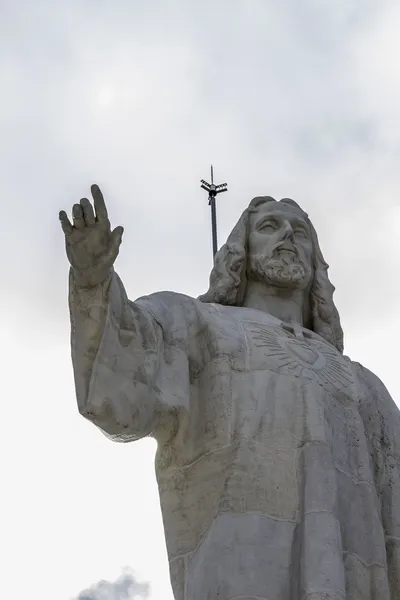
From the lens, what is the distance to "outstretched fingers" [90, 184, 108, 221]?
9.51 meters

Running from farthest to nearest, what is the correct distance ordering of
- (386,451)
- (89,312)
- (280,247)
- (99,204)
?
(280,247)
(386,451)
(89,312)
(99,204)

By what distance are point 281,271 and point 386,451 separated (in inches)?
64.4

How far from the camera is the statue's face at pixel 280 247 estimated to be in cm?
1227

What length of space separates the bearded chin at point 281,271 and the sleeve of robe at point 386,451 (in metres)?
0.83

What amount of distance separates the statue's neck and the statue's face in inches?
2.8

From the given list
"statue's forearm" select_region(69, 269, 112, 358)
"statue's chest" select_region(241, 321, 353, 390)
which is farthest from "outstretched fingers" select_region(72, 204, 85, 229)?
"statue's chest" select_region(241, 321, 353, 390)

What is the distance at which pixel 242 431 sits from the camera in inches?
420

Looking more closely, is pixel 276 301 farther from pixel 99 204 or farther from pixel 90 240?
pixel 99 204

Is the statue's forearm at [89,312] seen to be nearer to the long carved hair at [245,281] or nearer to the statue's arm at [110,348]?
the statue's arm at [110,348]

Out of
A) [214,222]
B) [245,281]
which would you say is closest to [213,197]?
[214,222]

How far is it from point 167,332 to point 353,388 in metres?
1.56

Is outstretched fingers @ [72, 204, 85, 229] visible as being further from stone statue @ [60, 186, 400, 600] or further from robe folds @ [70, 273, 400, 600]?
robe folds @ [70, 273, 400, 600]

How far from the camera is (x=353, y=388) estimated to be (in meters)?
11.6

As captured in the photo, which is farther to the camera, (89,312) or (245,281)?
(245,281)
